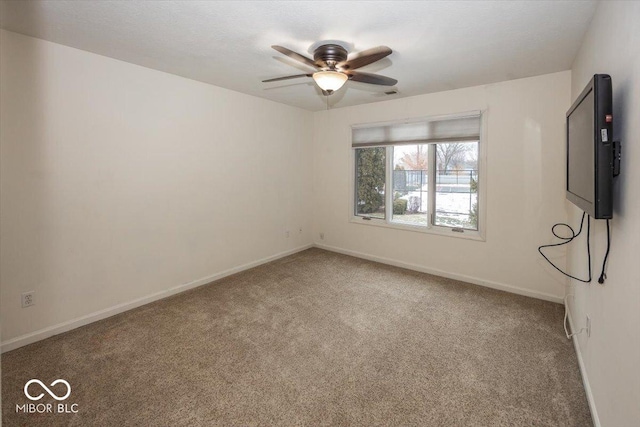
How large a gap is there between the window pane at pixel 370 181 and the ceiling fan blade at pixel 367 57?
Result: 2357 millimetres

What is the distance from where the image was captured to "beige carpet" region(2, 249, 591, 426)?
1.84 metres

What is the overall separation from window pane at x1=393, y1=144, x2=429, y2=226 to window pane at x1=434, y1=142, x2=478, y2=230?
0.17 meters

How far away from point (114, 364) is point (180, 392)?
672 mm

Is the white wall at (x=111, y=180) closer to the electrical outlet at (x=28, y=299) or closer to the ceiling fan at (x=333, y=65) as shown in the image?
the electrical outlet at (x=28, y=299)

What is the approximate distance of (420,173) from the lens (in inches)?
171

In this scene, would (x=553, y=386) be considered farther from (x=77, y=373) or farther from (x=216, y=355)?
(x=77, y=373)

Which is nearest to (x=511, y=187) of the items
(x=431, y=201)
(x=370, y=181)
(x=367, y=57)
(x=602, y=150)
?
(x=431, y=201)

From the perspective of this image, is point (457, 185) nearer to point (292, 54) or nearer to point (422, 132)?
point (422, 132)

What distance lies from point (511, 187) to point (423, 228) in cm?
120

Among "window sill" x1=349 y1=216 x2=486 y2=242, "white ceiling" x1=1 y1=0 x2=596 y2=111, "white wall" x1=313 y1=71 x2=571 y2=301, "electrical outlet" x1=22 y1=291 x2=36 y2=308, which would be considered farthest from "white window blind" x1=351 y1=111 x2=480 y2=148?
"electrical outlet" x1=22 y1=291 x2=36 y2=308

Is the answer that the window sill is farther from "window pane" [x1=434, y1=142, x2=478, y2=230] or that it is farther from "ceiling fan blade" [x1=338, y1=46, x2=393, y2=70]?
"ceiling fan blade" [x1=338, y1=46, x2=393, y2=70]

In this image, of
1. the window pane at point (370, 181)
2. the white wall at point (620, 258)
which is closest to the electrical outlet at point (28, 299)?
the white wall at point (620, 258)

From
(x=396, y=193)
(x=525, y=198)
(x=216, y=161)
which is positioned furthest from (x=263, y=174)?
(x=525, y=198)

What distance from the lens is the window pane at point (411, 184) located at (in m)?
4.31
